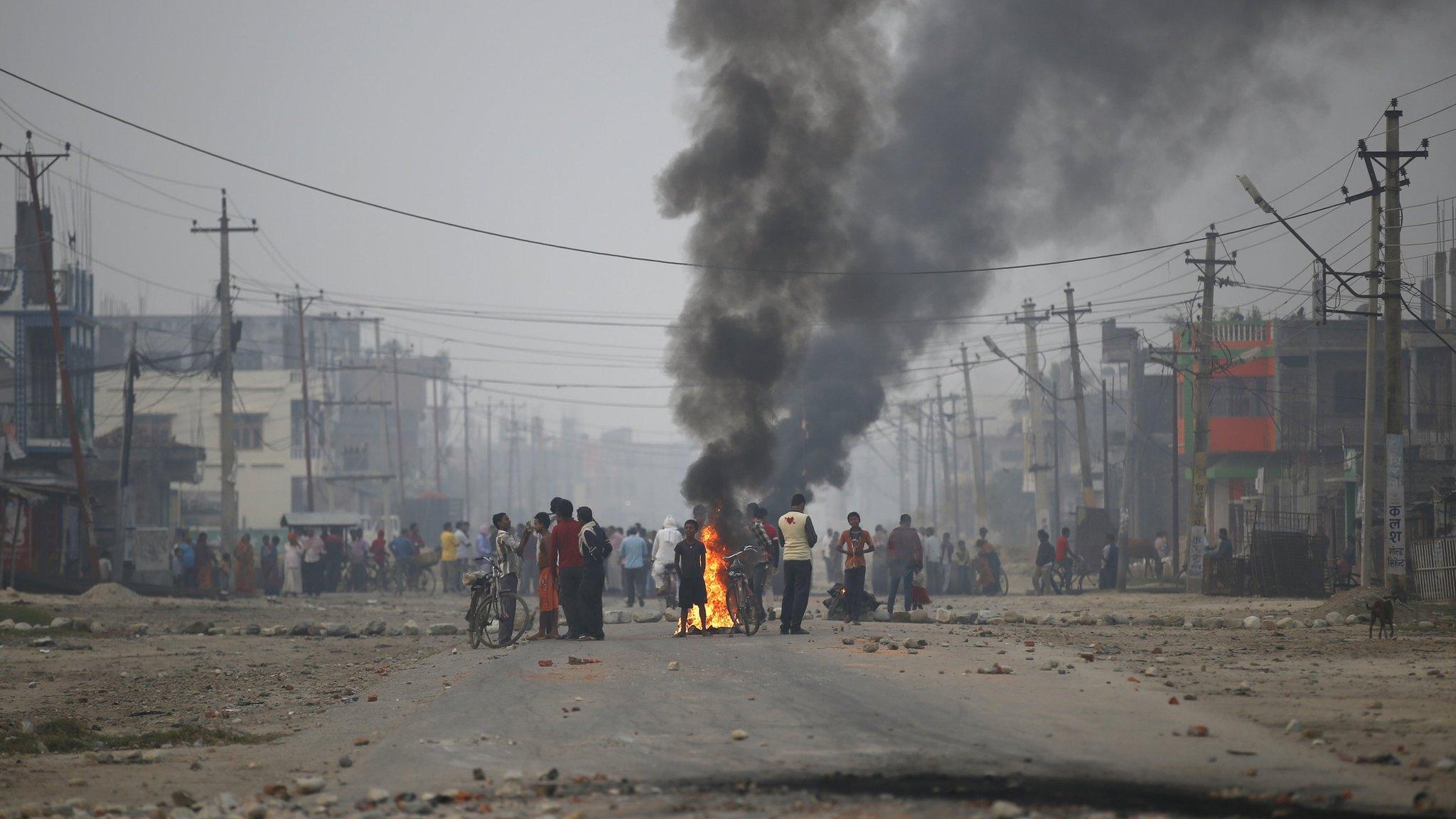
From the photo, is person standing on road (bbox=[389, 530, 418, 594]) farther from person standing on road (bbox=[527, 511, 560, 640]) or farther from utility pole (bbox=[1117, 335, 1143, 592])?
utility pole (bbox=[1117, 335, 1143, 592])

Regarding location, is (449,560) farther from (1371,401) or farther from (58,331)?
(1371,401)

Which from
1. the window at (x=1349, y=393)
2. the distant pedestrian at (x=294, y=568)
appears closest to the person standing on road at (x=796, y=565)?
the distant pedestrian at (x=294, y=568)

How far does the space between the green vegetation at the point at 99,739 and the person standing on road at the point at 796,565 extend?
836 cm

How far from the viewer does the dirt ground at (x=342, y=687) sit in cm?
872

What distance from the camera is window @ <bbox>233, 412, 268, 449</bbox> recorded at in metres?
70.1

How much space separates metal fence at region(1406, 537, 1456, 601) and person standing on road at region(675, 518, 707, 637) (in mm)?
12704

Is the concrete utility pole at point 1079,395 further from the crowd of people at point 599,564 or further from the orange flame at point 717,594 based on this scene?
the orange flame at point 717,594

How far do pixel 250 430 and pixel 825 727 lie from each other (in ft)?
218

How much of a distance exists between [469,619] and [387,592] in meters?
23.2

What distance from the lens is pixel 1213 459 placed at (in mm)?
49656

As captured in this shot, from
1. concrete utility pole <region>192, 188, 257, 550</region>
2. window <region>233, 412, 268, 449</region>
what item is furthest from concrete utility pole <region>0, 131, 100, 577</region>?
window <region>233, 412, 268, 449</region>

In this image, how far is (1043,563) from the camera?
35.2m

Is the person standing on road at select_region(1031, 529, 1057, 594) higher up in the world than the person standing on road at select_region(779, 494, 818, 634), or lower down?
lower down

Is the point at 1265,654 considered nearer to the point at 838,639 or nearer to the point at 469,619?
the point at 838,639
